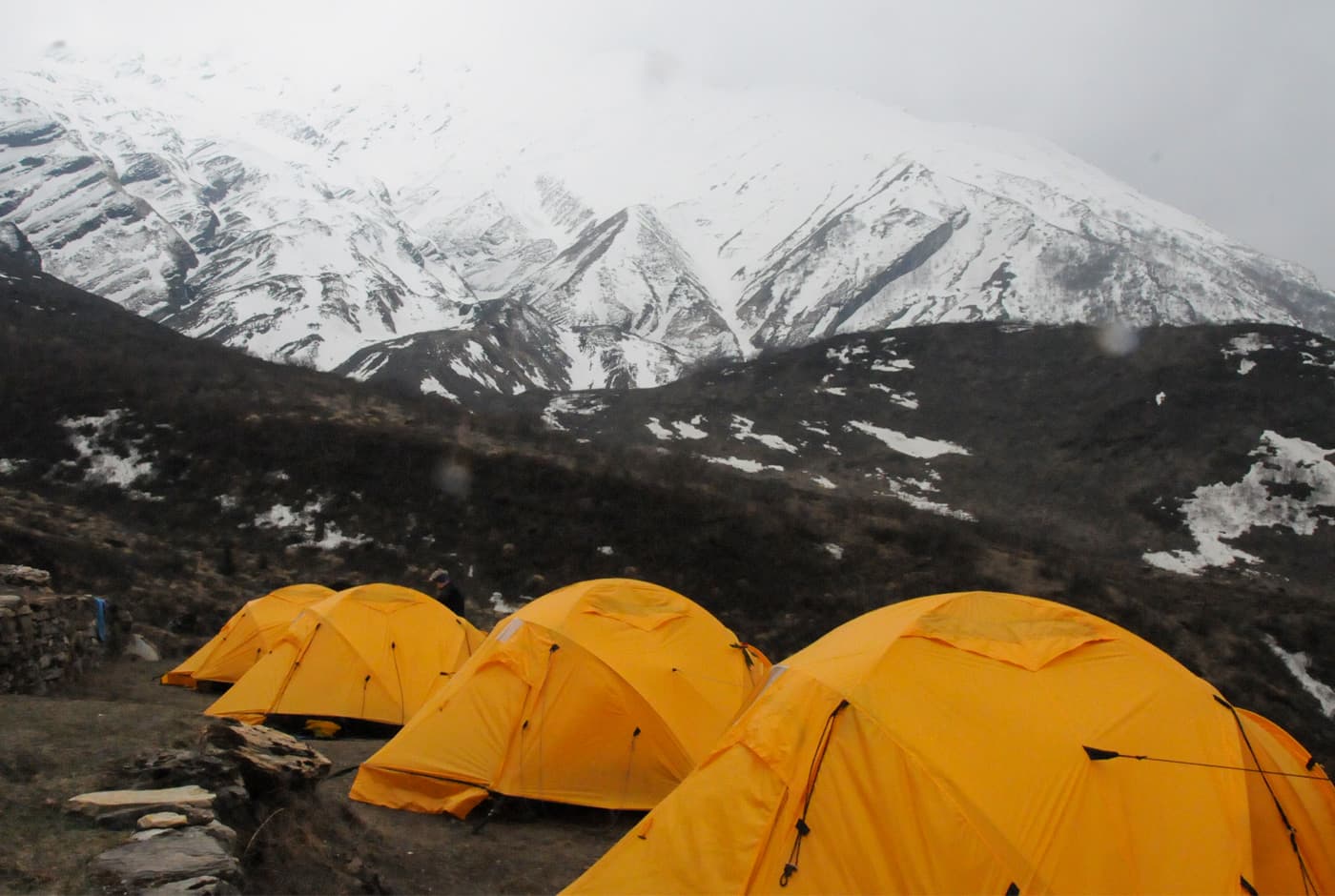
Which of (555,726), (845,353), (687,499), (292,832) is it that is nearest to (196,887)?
(292,832)

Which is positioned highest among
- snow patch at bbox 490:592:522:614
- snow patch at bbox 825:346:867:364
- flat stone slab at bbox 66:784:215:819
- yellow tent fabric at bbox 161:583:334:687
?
flat stone slab at bbox 66:784:215:819

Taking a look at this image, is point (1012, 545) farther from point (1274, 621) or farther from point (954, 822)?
point (954, 822)

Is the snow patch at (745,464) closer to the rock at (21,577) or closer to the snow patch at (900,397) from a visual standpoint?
the snow patch at (900,397)

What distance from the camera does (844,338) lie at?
84625 millimetres

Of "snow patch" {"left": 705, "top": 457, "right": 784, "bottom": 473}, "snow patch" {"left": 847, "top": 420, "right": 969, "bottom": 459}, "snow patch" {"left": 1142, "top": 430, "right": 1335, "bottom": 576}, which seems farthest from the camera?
"snow patch" {"left": 847, "top": 420, "right": 969, "bottom": 459}

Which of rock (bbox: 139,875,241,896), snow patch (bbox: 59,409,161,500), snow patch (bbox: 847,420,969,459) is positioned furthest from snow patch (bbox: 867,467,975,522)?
rock (bbox: 139,875,241,896)

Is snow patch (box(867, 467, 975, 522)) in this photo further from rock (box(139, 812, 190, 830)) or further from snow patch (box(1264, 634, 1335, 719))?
rock (box(139, 812, 190, 830))

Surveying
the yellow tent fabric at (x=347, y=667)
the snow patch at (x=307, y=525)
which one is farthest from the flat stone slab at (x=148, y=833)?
the snow patch at (x=307, y=525)

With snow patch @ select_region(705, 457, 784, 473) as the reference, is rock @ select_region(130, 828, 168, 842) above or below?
above

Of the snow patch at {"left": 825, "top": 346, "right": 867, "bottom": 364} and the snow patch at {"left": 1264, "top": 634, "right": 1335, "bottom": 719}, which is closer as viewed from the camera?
the snow patch at {"left": 1264, "top": 634, "right": 1335, "bottom": 719}

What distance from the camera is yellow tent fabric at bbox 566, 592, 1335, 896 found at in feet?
18.1

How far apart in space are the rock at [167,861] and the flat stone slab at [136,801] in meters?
0.39

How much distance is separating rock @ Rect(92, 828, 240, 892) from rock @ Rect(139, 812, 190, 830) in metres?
0.06

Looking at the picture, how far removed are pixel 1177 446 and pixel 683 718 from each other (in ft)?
192
